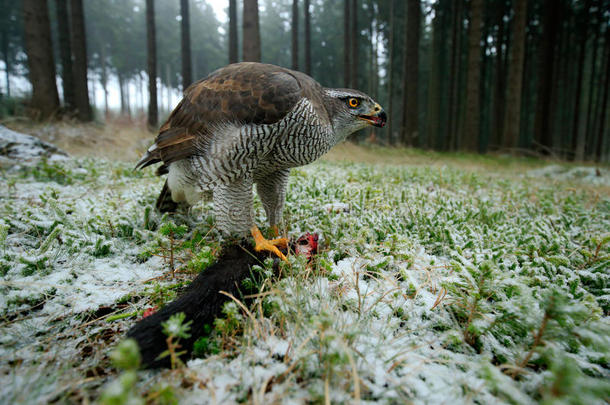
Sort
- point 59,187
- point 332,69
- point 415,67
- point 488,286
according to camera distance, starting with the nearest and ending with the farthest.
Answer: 1. point 488,286
2. point 59,187
3. point 415,67
4. point 332,69

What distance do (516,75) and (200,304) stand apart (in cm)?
1572

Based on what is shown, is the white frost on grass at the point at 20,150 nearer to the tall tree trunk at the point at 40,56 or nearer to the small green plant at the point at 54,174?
the small green plant at the point at 54,174

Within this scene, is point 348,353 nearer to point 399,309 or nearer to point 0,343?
point 399,309

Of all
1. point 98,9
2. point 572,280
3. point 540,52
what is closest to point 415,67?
point 540,52

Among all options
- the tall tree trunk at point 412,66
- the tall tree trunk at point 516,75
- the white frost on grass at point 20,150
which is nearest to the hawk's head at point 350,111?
the white frost on grass at point 20,150

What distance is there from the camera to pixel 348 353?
3.64 ft

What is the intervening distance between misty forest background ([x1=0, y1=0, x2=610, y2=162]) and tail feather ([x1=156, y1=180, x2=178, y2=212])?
7.48 meters

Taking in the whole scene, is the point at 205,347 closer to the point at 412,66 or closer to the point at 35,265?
the point at 35,265

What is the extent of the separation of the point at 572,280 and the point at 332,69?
42221 millimetres

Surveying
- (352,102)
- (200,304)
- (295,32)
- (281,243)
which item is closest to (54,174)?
(281,243)

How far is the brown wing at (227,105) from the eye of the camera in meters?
2.18

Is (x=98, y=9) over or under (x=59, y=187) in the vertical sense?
over

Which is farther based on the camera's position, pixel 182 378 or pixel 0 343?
pixel 0 343

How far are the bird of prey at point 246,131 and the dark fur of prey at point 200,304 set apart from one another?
0.35 meters
